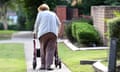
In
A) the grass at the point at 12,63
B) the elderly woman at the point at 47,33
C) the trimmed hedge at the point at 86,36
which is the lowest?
the grass at the point at 12,63

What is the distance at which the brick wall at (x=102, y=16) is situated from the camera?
16.8 m

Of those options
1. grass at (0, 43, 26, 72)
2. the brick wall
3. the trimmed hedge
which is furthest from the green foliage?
grass at (0, 43, 26, 72)

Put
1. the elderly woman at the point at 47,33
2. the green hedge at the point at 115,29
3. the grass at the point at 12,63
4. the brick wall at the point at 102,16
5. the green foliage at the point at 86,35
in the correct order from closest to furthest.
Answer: the green hedge at the point at 115,29 < the elderly woman at the point at 47,33 < the grass at the point at 12,63 < the brick wall at the point at 102,16 < the green foliage at the point at 86,35

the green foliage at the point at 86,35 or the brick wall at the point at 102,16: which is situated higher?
the brick wall at the point at 102,16

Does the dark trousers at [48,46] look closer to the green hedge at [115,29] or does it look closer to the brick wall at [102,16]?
the green hedge at [115,29]

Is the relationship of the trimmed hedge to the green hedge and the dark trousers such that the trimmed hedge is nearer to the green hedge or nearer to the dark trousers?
the dark trousers

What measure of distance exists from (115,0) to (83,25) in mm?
8715

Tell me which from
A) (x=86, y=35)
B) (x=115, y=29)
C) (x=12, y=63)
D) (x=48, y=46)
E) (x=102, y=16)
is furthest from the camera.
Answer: (x=102, y=16)

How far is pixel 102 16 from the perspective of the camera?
17312 mm

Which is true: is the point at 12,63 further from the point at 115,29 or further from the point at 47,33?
the point at 115,29

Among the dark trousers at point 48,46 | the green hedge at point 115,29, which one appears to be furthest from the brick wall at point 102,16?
the green hedge at point 115,29

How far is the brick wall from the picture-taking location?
16750mm

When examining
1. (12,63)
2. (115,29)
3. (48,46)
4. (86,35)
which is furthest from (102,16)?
(115,29)

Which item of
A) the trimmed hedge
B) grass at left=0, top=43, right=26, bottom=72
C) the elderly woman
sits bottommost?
grass at left=0, top=43, right=26, bottom=72
